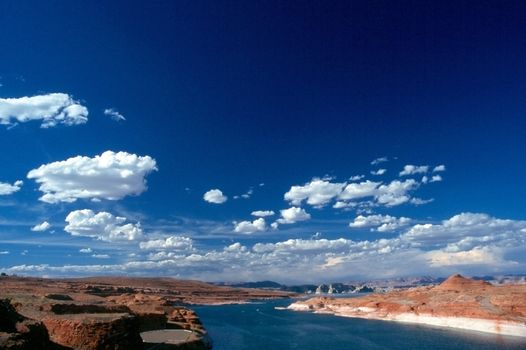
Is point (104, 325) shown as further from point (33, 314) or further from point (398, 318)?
point (398, 318)

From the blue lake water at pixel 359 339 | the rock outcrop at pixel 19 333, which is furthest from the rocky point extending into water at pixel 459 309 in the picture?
the rock outcrop at pixel 19 333

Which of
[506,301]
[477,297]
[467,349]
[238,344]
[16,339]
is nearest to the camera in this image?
[16,339]

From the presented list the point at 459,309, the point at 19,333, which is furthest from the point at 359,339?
the point at 19,333

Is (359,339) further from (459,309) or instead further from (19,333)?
(19,333)

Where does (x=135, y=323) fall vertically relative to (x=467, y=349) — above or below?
above

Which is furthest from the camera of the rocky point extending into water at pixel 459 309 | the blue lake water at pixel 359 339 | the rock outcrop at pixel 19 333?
the rocky point extending into water at pixel 459 309

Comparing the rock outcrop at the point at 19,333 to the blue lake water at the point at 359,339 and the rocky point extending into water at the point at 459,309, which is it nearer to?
the blue lake water at the point at 359,339

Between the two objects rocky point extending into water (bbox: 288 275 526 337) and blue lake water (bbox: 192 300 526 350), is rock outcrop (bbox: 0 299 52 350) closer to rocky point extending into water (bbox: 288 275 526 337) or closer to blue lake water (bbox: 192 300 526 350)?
blue lake water (bbox: 192 300 526 350)

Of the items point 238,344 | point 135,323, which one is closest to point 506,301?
point 238,344
